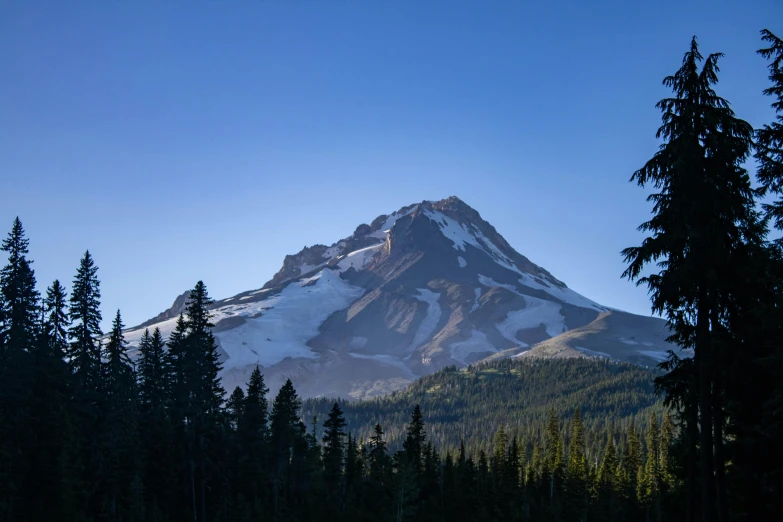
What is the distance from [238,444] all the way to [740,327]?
157 ft

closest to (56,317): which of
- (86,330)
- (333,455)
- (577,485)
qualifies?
(86,330)

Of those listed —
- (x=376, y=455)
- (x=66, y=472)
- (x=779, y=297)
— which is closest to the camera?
(x=779, y=297)

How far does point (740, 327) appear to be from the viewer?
23750mm

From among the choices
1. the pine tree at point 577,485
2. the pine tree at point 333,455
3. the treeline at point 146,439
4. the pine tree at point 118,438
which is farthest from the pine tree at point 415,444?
the pine tree at point 118,438

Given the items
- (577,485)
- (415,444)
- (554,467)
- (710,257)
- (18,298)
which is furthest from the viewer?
(554,467)

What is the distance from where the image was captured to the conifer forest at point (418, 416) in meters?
23.2

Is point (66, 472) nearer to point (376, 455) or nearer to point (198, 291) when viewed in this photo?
point (198, 291)

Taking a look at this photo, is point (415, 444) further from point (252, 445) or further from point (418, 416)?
point (252, 445)

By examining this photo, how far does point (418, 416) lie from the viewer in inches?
3351

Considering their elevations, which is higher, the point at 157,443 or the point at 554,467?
the point at 157,443

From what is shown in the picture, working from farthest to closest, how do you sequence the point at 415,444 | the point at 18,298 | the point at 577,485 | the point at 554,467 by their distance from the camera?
the point at 554,467 < the point at 577,485 < the point at 415,444 < the point at 18,298

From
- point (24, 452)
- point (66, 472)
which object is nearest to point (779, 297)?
point (66, 472)

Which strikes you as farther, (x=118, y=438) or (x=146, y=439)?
(x=146, y=439)

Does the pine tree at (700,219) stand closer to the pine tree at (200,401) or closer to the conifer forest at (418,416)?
the conifer forest at (418,416)
